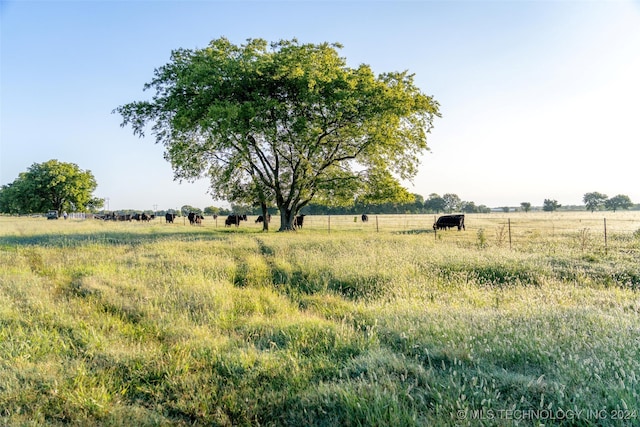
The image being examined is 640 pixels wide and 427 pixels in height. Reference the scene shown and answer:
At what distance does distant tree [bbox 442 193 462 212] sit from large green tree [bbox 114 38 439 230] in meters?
107

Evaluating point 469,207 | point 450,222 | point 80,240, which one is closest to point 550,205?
point 469,207

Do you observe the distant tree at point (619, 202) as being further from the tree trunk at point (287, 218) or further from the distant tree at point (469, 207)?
the tree trunk at point (287, 218)

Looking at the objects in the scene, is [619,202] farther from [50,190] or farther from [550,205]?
[50,190]

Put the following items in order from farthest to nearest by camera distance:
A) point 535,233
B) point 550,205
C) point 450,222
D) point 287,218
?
point 550,205
point 450,222
point 287,218
point 535,233

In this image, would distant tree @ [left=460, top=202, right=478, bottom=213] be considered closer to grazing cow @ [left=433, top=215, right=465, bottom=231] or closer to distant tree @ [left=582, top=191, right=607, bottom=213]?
distant tree @ [left=582, top=191, right=607, bottom=213]

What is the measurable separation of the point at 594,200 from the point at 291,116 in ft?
524

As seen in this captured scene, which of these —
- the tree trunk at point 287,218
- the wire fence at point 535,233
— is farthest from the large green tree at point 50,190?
the tree trunk at point 287,218

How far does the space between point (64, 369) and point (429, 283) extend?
770cm

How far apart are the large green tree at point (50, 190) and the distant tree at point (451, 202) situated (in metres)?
111

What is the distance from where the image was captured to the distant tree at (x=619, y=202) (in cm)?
12950

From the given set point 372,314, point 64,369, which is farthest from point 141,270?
point 372,314

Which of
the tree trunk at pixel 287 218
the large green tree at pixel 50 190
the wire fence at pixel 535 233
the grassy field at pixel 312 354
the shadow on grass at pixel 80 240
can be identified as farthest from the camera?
the large green tree at pixel 50 190

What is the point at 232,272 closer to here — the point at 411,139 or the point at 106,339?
the point at 106,339

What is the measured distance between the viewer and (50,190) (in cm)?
7869
